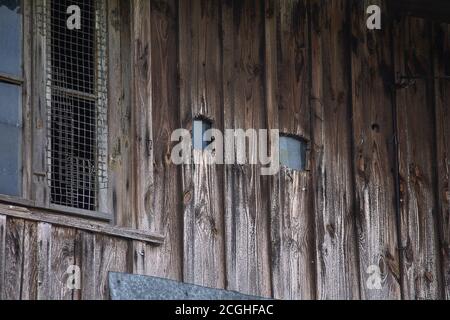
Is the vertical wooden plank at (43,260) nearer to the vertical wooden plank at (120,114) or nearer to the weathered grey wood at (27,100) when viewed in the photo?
the weathered grey wood at (27,100)

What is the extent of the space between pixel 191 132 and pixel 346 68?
150 cm

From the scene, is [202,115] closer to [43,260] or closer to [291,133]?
[291,133]

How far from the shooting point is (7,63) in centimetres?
989

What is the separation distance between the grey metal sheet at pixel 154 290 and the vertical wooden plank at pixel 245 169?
0.25 m

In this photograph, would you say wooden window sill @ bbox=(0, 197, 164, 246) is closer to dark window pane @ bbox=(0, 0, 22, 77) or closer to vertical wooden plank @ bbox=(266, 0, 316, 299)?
dark window pane @ bbox=(0, 0, 22, 77)

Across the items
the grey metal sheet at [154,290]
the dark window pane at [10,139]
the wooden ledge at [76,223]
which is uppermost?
the dark window pane at [10,139]

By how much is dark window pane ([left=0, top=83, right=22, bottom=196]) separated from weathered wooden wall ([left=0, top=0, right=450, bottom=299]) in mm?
363

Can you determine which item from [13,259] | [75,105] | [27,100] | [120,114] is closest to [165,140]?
[120,114]

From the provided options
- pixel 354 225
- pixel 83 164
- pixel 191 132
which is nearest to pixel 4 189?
pixel 83 164

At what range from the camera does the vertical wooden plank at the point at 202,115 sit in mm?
10242

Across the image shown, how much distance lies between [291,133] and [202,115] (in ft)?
2.43

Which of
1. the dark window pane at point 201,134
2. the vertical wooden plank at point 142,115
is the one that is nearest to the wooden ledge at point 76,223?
the vertical wooden plank at point 142,115

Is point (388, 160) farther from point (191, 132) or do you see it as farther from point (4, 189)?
point (4, 189)

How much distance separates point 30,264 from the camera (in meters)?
9.40
